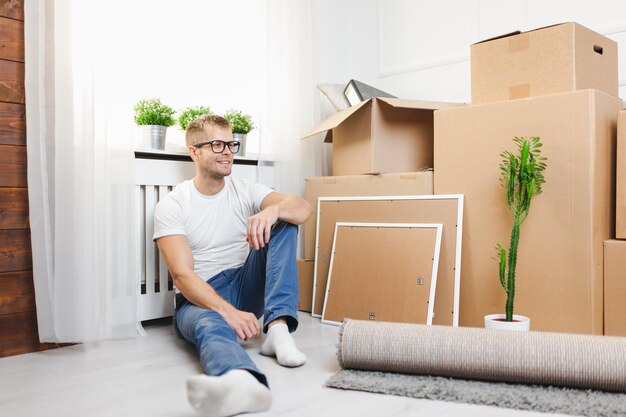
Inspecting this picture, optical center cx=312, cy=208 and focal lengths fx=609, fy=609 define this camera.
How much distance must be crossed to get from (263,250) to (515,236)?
2.86ft

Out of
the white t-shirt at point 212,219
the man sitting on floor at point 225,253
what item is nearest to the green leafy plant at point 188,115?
the man sitting on floor at point 225,253

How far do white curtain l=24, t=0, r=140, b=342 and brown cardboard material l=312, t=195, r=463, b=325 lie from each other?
3.16 ft

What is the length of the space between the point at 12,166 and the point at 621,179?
2.06 meters

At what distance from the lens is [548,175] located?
212 cm

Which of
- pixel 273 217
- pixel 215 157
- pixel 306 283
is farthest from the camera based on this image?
pixel 306 283

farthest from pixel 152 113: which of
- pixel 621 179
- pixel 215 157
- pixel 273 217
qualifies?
pixel 621 179

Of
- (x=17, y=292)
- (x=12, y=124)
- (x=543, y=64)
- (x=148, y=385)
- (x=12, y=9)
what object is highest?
(x=12, y=9)

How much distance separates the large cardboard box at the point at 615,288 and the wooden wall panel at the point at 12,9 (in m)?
2.13

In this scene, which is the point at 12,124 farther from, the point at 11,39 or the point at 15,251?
the point at 15,251

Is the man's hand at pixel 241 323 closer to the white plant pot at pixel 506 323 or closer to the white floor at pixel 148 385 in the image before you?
the white floor at pixel 148 385

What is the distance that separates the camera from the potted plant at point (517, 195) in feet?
6.68

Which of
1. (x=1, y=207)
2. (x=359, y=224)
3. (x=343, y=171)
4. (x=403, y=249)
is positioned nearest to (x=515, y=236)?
(x=403, y=249)

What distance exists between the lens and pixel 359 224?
2.65 meters

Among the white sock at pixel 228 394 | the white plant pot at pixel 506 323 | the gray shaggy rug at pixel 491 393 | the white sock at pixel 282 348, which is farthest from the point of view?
the white plant pot at pixel 506 323
